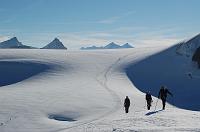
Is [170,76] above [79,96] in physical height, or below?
above

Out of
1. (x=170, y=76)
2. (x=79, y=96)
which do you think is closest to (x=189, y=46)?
(x=170, y=76)

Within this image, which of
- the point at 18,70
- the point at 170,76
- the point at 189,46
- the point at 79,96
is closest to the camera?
the point at 79,96

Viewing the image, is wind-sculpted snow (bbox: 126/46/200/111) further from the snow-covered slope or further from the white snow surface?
the snow-covered slope

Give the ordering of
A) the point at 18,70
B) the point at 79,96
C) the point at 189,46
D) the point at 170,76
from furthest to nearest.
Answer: the point at 189,46, the point at 170,76, the point at 18,70, the point at 79,96

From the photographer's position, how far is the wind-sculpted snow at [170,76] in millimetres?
59669

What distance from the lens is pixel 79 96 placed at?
44.5 metres

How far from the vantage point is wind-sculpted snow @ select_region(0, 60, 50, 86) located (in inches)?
2411

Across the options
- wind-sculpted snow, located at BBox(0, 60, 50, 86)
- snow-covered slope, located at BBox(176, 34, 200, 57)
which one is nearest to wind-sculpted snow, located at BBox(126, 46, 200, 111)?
Answer: snow-covered slope, located at BBox(176, 34, 200, 57)

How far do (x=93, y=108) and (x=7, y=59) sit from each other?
38.8 metres

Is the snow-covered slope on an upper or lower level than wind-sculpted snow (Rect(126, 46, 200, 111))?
upper

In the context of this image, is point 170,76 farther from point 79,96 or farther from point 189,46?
point 79,96

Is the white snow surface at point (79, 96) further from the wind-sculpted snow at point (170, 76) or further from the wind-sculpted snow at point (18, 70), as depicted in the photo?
the wind-sculpted snow at point (170, 76)

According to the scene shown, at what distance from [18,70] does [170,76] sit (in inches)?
1025

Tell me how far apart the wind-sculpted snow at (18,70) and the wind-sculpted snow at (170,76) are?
15.6m
